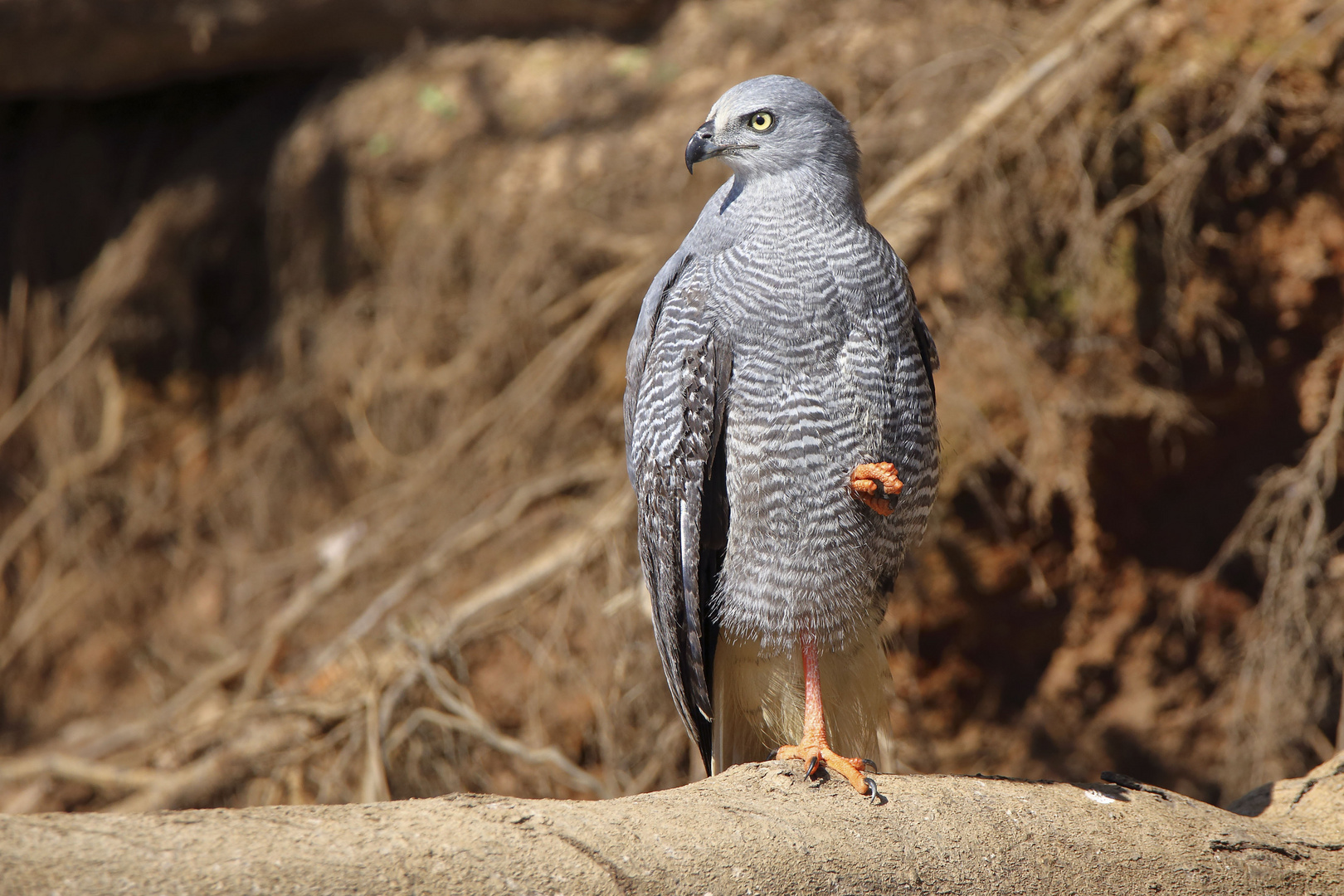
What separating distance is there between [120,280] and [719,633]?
5430mm

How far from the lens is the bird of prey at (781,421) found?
8.57 feet

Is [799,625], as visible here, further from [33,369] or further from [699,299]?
[33,369]

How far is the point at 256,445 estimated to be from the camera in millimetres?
6672

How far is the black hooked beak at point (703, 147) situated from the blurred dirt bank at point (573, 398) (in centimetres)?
222

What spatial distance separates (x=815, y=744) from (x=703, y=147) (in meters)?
1.54

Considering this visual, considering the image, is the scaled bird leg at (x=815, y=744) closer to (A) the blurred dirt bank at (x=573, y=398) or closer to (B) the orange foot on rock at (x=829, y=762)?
(B) the orange foot on rock at (x=829, y=762)

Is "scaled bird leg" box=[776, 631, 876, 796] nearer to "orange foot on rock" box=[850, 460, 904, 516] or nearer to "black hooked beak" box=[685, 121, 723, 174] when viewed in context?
"orange foot on rock" box=[850, 460, 904, 516]

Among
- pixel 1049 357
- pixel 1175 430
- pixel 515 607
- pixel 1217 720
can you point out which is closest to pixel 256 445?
pixel 515 607

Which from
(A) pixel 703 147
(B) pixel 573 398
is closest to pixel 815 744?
(A) pixel 703 147

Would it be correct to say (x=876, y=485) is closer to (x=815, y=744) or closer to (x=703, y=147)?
(x=815, y=744)

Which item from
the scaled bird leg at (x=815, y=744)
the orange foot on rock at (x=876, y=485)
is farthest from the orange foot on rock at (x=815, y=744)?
the orange foot on rock at (x=876, y=485)

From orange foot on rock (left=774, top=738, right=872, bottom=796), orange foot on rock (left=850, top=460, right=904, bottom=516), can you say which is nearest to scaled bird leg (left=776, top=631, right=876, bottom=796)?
orange foot on rock (left=774, top=738, right=872, bottom=796)

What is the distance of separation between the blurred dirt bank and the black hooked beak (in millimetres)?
2218

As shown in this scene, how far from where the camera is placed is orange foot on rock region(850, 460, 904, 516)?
258 cm
